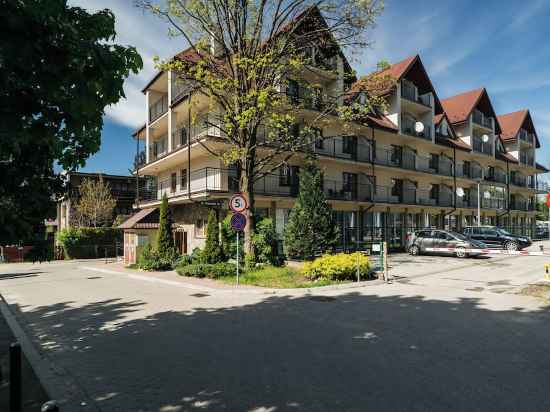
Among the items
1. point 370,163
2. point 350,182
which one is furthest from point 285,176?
point 370,163

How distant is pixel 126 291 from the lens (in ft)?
40.4

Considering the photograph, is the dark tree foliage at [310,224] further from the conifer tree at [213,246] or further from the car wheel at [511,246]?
the car wheel at [511,246]

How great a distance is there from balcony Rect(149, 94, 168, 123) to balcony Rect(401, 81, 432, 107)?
1900 cm

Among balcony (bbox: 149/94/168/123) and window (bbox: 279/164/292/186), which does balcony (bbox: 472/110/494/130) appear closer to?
window (bbox: 279/164/292/186)

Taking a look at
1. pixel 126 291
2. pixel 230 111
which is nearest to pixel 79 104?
pixel 126 291

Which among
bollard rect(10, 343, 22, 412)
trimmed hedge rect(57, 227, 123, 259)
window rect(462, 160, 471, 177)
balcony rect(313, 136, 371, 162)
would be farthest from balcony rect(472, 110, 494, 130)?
bollard rect(10, 343, 22, 412)

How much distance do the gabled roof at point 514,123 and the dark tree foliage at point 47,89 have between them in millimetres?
54668

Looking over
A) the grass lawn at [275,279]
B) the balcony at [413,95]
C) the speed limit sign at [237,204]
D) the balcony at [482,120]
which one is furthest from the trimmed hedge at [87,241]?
the balcony at [482,120]

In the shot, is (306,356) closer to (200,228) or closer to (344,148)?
(200,228)

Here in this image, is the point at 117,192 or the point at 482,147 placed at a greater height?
the point at 482,147

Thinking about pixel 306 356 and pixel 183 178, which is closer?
pixel 306 356

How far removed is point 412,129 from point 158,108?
21.2m

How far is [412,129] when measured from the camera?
3216 centimetres

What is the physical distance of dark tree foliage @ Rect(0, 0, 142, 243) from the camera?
297cm
